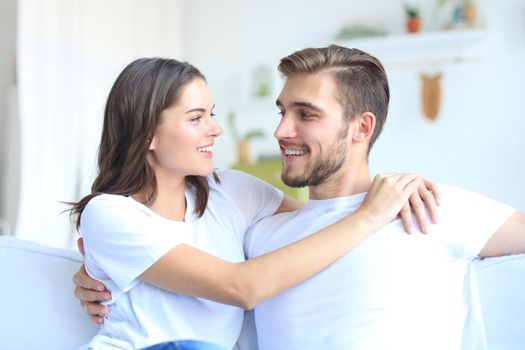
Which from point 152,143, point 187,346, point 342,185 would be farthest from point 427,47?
point 187,346

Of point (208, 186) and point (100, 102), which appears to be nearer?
point (208, 186)

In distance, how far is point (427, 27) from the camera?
495 centimetres

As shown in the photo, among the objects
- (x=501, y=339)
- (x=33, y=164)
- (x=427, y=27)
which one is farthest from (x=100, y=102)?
(x=501, y=339)

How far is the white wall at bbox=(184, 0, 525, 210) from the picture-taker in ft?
15.3

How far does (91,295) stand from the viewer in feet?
5.12

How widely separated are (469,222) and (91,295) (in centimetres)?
90

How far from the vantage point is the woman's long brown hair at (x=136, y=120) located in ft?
5.41

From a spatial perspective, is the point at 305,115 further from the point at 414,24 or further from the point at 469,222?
the point at 414,24

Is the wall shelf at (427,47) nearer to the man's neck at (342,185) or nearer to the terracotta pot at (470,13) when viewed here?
the terracotta pot at (470,13)

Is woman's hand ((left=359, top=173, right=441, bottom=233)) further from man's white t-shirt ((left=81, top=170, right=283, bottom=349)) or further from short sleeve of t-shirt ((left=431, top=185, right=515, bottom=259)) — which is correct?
man's white t-shirt ((left=81, top=170, right=283, bottom=349))

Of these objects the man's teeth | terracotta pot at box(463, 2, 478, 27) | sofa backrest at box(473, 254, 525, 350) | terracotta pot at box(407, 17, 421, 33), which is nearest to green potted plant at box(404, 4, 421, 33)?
Result: terracotta pot at box(407, 17, 421, 33)

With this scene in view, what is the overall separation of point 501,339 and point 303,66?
82 centimetres

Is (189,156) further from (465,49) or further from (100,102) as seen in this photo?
(465,49)

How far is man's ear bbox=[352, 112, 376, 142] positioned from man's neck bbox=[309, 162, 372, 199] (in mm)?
90
